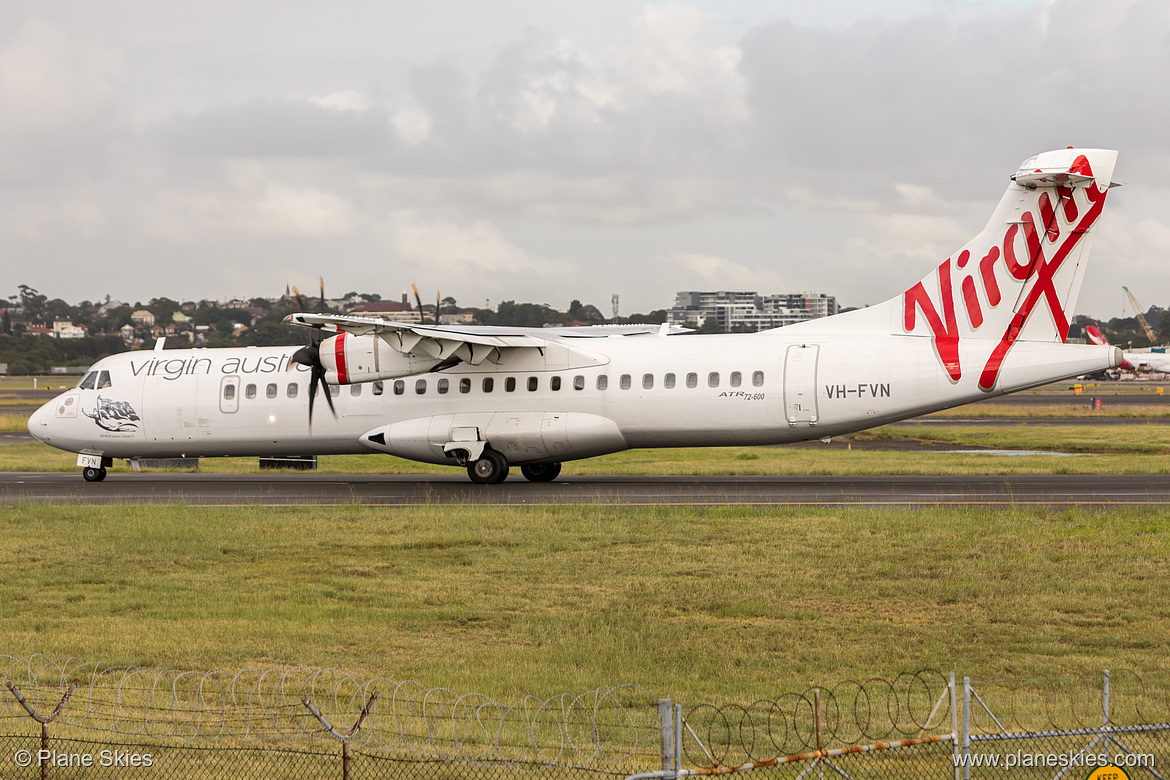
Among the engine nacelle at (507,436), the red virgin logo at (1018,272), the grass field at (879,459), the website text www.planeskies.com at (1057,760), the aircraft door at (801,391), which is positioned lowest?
the website text www.planeskies.com at (1057,760)

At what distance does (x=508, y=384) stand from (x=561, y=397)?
5.05ft

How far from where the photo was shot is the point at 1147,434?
160ft

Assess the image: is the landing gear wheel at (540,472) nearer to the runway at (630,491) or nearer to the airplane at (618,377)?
the airplane at (618,377)

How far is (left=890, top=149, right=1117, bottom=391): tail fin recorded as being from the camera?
84.3ft

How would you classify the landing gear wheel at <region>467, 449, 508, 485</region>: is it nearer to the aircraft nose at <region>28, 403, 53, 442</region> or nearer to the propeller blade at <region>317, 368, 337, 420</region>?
the propeller blade at <region>317, 368, 337, 420</region>

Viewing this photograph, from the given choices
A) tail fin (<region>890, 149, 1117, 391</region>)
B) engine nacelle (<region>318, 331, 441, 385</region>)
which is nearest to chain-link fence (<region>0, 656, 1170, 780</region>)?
tail fin (<region>890, 149, 1117, 391</region>)

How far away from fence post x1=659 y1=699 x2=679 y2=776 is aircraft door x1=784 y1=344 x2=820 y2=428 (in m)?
21.1

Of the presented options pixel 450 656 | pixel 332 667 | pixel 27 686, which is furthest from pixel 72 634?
pixel 450 656

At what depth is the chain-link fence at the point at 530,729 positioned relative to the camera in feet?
29.9

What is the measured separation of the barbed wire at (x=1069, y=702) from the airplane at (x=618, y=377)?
588 inches

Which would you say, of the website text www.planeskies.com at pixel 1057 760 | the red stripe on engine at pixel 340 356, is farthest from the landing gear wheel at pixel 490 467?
the website text www.planeskies.com at pixel 1057 760

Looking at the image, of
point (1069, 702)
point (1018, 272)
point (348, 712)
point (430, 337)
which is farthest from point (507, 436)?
point (1069, 702)

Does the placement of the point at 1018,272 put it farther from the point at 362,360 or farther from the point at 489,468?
the point at 362,360

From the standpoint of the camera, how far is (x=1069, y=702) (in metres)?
11.4
